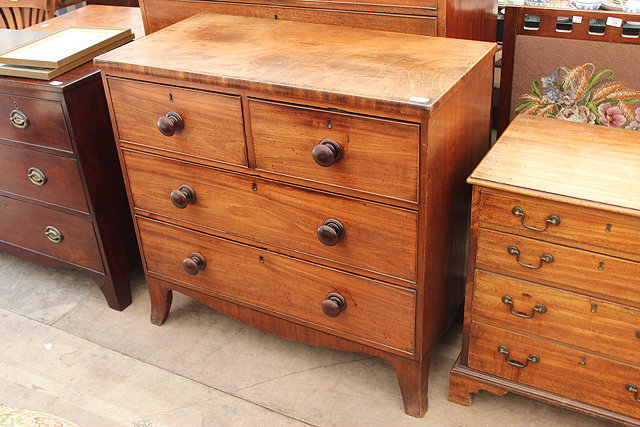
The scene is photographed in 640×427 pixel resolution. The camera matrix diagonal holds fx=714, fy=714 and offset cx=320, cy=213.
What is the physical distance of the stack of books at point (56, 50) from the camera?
7.00 feet

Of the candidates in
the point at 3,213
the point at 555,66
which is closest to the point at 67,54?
the point at 3,213

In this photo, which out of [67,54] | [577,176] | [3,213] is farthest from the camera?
[3,213]

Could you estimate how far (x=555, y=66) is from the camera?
2.09 m

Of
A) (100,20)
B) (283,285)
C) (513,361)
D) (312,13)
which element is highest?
(312,13)

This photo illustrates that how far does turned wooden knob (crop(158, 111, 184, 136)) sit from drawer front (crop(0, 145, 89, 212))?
0.46 m

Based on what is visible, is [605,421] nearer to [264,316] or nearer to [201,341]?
[264,316]

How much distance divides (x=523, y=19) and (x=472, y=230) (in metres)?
0.74

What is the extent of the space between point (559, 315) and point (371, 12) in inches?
36.8

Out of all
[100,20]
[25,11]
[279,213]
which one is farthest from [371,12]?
[25,11]

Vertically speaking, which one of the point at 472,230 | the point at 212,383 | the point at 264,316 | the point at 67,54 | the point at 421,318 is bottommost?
the point at 212,383

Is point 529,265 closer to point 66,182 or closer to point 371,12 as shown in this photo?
point 371,12

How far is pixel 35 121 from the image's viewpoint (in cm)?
219

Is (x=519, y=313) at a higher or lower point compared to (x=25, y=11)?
lower

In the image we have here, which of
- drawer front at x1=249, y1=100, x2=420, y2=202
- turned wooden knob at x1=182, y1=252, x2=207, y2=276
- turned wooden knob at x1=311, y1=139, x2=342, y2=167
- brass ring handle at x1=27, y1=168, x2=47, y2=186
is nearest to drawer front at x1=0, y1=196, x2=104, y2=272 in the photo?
brass ring handle at x1=27, y1=168, x2=47, y2=186
